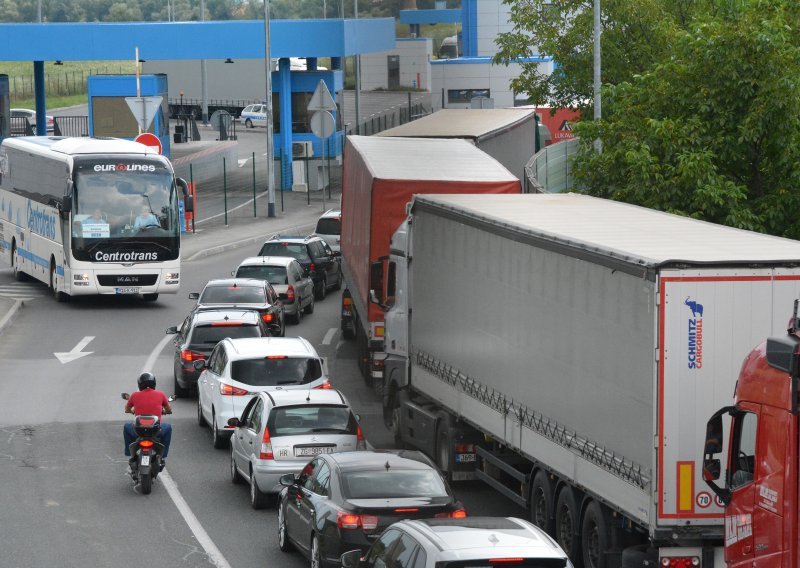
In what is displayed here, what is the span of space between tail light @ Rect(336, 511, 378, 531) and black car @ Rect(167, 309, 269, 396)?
11062 millimetres

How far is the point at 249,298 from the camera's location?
2814 centimetres

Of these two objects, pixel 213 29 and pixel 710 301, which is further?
pixel 213 29

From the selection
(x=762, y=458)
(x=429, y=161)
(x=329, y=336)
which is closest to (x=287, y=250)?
(x=329, y=336)

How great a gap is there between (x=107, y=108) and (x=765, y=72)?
38.0 metres

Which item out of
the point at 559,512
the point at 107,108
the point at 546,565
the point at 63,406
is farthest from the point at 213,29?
the point at 546,565

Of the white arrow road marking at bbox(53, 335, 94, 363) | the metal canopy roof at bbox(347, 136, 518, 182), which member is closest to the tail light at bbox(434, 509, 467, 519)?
the metal canopy roof at bbox(347, 136, 518, 182)

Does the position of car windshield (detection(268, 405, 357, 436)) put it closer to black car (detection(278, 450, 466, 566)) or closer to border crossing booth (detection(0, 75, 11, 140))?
black car (detection(278, 450, 466, 566))

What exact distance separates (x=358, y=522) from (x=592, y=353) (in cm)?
250

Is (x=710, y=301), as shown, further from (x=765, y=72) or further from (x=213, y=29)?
(x=213, y=29)

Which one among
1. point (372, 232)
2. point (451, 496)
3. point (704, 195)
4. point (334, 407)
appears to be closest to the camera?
point (451, 496)

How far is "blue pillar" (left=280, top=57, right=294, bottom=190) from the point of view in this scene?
61719 mm

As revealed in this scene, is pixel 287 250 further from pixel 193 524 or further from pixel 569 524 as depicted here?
pixel 569 524

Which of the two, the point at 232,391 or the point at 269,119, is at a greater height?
the point at 269,119

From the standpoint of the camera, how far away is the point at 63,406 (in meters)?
23.6
